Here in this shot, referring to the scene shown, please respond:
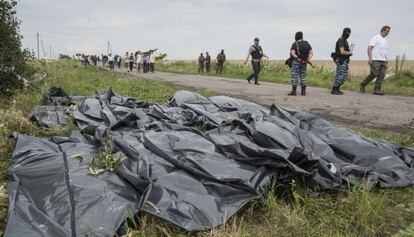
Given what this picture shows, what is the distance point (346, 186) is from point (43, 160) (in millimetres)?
2606

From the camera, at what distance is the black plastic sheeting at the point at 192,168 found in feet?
8.54

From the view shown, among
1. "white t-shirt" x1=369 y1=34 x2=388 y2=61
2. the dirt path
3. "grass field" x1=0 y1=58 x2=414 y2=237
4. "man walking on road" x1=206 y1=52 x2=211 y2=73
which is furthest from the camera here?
"man walking on road" x1=206 y1=52 x2=211 y2=73

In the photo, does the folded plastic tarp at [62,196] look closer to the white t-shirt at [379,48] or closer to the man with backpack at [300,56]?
the man with backpack at [300,56]

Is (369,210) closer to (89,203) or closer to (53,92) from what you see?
(89,203)

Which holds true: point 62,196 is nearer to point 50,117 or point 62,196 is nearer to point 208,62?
point 50,117

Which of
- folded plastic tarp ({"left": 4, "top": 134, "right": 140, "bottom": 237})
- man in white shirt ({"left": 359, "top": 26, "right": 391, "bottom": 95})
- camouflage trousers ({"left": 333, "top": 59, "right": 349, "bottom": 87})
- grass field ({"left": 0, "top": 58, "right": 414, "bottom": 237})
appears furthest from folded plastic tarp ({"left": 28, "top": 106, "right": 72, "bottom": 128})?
man in white shirt ({"left": 359, "top": 26, "right": 391, "bottom": 95})

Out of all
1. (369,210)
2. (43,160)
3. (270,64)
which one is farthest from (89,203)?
(270,64)

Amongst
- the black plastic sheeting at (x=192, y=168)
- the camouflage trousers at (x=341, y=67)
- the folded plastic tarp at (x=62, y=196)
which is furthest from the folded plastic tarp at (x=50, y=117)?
the camouflage trousers at (x=341, y=67)

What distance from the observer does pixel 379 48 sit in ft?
30.8

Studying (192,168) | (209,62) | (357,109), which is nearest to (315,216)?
(192,168)

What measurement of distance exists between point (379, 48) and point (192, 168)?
26.1 ft

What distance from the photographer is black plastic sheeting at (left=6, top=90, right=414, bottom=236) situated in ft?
8.54

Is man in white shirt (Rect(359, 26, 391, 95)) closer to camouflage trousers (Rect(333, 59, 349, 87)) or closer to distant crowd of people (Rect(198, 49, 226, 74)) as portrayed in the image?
camouflage trousers (Rect(333, 59, 349, 87))

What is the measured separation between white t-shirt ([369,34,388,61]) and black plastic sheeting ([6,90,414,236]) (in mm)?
5723
